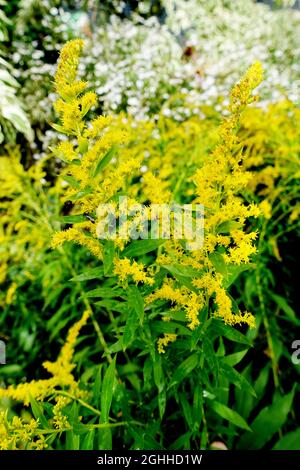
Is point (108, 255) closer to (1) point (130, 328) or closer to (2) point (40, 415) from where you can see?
(1) point (130, 328)

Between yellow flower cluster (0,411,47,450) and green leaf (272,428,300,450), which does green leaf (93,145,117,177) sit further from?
green leaf (272,428,300,450)

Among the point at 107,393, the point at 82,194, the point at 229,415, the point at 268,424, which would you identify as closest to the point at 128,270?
the point at 82,194

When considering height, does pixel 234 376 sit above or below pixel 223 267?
below

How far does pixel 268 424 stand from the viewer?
1534 mm

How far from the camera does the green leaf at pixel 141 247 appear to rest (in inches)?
35.5

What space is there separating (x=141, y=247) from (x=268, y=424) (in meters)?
0.96

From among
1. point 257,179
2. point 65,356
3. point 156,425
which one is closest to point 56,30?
point 257,179

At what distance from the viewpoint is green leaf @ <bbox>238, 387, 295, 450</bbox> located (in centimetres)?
152

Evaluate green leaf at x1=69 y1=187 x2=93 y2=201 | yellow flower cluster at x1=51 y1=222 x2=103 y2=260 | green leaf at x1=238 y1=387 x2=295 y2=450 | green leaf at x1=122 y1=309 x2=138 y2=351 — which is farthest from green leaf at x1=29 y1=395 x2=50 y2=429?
green leaf at x1=238 y1=387 x2=295 y2=450

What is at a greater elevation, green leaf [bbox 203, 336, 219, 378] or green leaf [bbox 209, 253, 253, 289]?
green leaf [bbox 209, 253, 253, 289]

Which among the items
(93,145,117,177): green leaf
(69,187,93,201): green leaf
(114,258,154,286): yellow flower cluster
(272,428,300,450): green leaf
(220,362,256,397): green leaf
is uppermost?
(93,145,117,177): green leaf

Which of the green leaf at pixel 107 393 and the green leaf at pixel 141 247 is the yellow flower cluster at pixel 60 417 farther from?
the green leaf at pixel 141 247

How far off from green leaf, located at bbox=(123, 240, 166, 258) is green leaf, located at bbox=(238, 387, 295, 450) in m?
0.91

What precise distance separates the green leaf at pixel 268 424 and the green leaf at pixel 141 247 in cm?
91
